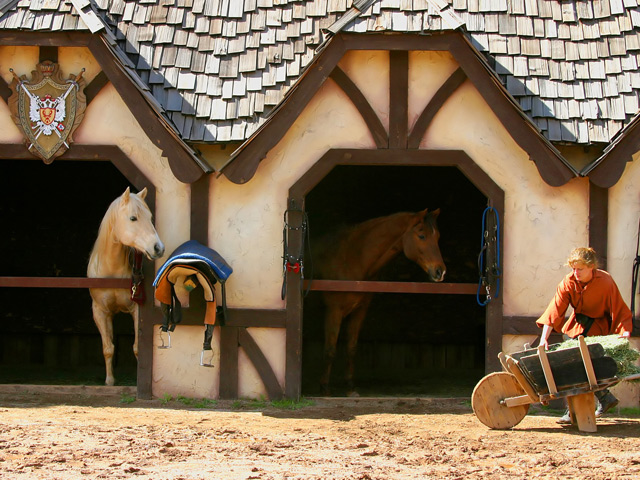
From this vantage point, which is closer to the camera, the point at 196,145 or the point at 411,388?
the point at 196,145

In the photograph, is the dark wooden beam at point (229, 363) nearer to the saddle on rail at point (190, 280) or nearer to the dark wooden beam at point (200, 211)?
the saddle on rail at point (190, 280)

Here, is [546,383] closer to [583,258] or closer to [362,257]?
[583,258]

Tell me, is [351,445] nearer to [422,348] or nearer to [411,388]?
[411,388]

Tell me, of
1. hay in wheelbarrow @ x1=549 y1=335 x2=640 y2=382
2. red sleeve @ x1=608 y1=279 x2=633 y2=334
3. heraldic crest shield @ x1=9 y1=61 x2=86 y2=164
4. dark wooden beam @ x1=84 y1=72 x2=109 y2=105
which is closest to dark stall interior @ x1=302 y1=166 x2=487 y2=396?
dark wooden beam @ x1=84 y1=72 x2=109 y2=105

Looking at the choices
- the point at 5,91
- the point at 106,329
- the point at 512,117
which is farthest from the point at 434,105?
the point at 5,91

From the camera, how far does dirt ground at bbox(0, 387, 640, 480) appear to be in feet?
20.4

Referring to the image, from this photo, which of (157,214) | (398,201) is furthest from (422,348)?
(157,214)

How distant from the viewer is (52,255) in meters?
12.9

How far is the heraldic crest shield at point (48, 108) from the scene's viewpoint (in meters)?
9.20

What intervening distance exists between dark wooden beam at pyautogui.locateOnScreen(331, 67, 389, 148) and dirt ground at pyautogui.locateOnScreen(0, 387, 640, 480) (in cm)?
280

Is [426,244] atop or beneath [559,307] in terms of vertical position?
atop

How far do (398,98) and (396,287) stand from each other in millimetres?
1964

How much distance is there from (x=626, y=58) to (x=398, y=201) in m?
4.56

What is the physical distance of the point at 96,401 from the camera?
9.16 meters
